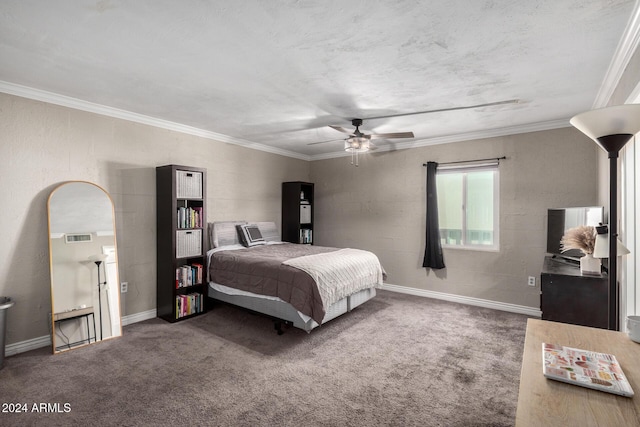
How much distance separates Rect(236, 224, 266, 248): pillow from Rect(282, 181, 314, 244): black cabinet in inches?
37.2

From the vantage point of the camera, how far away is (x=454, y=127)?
13.8 feet

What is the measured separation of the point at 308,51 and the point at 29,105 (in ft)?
9.05

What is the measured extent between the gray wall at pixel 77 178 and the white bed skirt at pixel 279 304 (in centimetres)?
91

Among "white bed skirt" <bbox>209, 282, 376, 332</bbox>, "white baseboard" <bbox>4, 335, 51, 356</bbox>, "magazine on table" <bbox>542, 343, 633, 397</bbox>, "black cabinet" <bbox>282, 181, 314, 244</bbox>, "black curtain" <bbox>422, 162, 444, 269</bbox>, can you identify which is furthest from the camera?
"black cabinet" <bbox>282, 181, 314, 244</bbox>

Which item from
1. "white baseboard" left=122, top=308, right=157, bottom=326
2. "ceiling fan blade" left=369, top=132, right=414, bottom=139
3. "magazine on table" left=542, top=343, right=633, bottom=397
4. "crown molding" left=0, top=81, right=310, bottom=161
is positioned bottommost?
"white baseboard" left=122, top=308, right=157, bottom=326

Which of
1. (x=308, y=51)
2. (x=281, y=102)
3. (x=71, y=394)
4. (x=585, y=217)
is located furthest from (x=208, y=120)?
(x=585, y=217)

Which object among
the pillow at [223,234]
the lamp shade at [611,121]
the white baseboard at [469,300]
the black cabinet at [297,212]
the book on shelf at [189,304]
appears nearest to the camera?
the lamp shade at [611,121]

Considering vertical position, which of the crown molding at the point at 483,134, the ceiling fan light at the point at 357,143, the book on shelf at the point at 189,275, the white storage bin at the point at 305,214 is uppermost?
the crown molding at the point at 483,134

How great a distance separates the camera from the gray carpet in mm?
2049

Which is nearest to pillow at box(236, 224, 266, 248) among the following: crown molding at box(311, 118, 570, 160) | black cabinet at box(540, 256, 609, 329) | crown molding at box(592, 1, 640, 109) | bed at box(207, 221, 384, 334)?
bed at box(207, 221, 384, 334)

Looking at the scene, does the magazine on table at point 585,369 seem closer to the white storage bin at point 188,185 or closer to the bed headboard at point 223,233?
the white storage bin at point 188,185

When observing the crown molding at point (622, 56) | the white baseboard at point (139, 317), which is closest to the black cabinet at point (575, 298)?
the crown molding at point (622, 56)

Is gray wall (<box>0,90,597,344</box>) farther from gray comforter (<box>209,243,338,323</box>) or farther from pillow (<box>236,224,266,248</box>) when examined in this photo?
gray comforter (<box>209,243,338,323</box>)

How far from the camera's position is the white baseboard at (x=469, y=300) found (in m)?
4.09
